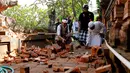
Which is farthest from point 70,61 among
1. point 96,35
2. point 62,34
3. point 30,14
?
point 30,14

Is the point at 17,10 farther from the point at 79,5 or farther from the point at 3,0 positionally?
the point at 3,0

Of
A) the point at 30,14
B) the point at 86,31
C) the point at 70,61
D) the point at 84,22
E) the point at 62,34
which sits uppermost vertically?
the point at 30,14

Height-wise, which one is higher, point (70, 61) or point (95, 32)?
point (95, 32)

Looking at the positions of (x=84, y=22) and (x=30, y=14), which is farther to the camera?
(x=30, y=14)

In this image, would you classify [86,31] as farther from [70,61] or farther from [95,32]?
[70,61]

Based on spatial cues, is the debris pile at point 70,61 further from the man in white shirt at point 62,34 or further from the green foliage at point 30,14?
the green foliage at point 30,14

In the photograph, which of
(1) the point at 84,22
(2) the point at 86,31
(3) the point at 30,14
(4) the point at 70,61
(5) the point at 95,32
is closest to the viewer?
(4) the point at 70,61

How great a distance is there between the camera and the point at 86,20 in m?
11.4

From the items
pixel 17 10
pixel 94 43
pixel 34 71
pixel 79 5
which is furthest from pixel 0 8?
pixel 79 5

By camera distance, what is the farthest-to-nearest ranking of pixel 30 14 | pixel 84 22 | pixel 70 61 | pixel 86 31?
pixel 30 14 < pixel 86 31 < pixel 84 22 < pixel 70 61

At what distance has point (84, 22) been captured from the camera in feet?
37.8

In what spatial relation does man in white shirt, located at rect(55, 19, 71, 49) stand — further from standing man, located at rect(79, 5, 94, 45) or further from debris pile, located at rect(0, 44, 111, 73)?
standing man, located at rect(79, 5, 94, 45)

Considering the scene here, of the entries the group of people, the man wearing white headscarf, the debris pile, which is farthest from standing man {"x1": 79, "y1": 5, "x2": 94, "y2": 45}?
the man wearing white headscarf

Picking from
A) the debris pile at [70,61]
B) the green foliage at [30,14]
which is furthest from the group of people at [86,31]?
the green foliage at [30,14]
